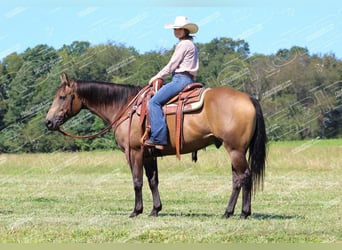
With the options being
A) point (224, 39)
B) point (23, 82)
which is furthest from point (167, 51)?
point (23, 82)

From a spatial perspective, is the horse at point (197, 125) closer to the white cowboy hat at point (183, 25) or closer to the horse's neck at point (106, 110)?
the horse's neck at point (106, 110)

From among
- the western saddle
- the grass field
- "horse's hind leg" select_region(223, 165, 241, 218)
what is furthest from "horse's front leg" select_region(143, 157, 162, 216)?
"horse's hind leg" select_region(223, 165, 241, 218)

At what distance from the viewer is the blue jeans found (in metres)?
11.4

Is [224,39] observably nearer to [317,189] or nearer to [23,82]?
[23,82]

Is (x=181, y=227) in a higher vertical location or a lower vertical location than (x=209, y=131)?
lower

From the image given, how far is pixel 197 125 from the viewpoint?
11.4 meters

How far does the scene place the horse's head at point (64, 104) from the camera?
12.3m

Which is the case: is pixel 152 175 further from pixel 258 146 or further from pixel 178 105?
pixel 258 146

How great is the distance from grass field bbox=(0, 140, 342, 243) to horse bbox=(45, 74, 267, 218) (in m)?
0.60

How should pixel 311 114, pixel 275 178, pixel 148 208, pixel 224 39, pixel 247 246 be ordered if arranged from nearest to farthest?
pixel 247 246 → pixel 148 208 → pixel 275 178 → pixel 311 114 → pixel 224 39

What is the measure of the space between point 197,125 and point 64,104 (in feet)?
7.70

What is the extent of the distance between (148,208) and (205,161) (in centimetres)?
1143

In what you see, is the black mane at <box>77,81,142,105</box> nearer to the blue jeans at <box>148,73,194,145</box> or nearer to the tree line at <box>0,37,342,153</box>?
the blue jeans at <box>148,73,194,145</box>

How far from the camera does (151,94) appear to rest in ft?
38.2
